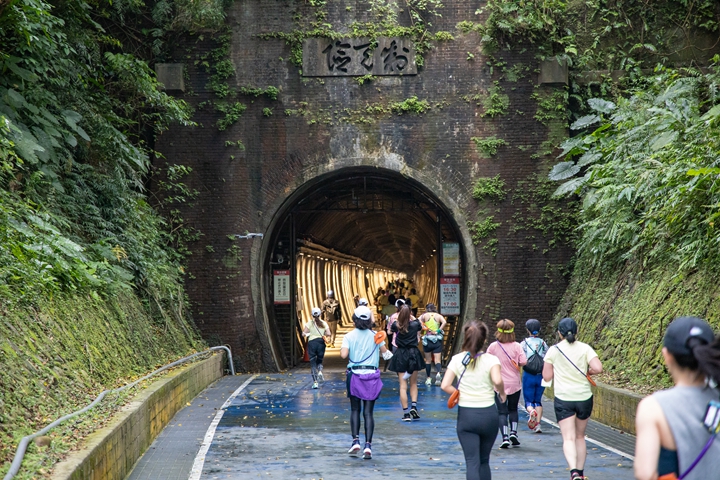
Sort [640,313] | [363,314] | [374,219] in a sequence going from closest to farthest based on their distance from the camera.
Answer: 1. [363,314]
2. [640,313]
3. [374,219]

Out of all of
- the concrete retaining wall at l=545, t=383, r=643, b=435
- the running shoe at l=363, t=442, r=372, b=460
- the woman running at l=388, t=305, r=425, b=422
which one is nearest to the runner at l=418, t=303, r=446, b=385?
the woman running at l=388, t=305, r=425, b=422

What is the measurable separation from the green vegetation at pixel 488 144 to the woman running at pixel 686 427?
1598cm

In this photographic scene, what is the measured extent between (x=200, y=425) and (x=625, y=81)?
12579mm

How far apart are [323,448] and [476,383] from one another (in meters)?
3.28

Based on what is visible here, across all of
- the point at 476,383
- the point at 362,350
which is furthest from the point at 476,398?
the point at 362,350

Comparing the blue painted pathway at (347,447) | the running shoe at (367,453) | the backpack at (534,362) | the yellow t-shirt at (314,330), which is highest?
the yellow t-shirt at (314,330)

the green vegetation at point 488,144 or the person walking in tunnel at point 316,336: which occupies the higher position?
the green vegetation at point 488,144

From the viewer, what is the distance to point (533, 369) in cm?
1031

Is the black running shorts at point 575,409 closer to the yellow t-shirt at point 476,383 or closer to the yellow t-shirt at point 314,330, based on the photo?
the yellow t-shirt at point 476,383

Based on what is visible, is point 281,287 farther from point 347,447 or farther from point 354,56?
point 347,447

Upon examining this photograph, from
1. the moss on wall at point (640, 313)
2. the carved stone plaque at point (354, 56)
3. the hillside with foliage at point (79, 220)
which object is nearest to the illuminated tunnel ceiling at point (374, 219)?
the carved stone plaque at point (354, 56)

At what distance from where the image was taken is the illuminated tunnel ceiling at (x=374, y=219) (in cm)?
2173

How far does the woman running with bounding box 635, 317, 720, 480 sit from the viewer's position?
3.44 meters

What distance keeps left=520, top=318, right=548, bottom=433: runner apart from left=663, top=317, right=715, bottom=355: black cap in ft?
22.0
